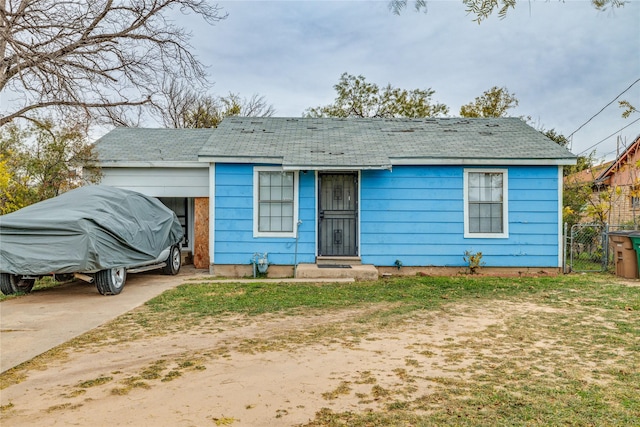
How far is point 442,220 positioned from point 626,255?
4.21 metres

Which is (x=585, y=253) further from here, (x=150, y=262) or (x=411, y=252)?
(x=150, y=262)

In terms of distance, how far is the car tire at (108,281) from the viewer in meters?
7.84

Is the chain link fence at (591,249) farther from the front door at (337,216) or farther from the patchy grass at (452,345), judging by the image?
the front door at (337,216)

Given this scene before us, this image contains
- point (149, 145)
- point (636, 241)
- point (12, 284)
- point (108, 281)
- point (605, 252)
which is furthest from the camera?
point (149, 145)

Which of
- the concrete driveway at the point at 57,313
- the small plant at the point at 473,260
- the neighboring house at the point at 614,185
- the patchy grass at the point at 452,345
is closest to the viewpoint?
the patchy grass at the point at 452,345

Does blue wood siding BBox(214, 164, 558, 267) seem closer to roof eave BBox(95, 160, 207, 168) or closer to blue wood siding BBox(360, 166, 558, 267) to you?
blue wood siding BBox(360, 166, 558, 267)

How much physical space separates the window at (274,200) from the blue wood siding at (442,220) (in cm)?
169

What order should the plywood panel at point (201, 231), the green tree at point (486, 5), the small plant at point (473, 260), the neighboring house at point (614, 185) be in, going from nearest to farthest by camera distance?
the green tree at point (486, 5) < the small plant at point (473, 260) < the plywood panel at point (201, 231) < the neighboring house at point (614, 185)

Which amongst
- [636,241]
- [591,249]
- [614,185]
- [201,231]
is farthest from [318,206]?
[614,185]

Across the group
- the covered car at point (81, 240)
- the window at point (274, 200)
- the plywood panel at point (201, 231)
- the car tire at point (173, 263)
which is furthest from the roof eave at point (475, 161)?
the covered car at point (81, 240)

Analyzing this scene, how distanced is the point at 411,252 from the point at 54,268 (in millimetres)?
7214

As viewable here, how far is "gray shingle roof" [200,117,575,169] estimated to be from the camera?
10070 millimetres

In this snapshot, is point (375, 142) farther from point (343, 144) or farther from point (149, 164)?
point (149, 164)

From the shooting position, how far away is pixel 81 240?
→ 7355mm
